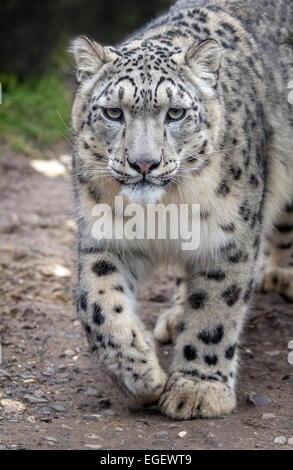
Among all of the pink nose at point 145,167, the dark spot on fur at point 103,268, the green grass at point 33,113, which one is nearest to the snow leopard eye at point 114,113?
the pink nose at point 145,167

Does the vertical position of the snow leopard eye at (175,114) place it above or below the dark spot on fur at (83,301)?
above

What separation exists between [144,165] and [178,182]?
20.4 inches

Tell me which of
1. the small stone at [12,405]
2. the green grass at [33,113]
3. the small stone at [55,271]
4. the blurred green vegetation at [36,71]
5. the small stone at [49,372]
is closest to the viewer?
the small stone at [12,405]

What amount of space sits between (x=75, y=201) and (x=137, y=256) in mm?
539

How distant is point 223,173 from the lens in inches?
211

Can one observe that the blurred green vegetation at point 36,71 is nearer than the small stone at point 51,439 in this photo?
No

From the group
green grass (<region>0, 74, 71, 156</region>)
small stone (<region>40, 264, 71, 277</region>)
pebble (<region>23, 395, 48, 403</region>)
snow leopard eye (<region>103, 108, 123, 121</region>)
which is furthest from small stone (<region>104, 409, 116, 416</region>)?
green grass (<region>0, 74, 71, 156</region>)

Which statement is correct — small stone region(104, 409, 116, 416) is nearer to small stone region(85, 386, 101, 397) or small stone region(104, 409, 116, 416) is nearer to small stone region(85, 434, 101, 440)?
small stone region(85, 386, 101, 397)

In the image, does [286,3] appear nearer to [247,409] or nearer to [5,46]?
[247,409]

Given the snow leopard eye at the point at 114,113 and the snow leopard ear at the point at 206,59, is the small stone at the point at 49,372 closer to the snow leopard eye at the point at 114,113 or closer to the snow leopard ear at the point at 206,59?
the snow leopard eye at the point at 114,113

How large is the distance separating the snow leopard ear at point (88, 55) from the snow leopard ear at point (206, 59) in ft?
1.50

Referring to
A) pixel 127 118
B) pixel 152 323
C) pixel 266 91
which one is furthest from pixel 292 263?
pixel 127 118

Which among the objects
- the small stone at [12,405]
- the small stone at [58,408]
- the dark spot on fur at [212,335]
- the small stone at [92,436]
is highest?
the dark spot on fur at [212,335]

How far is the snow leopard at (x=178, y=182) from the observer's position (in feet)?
16.1
